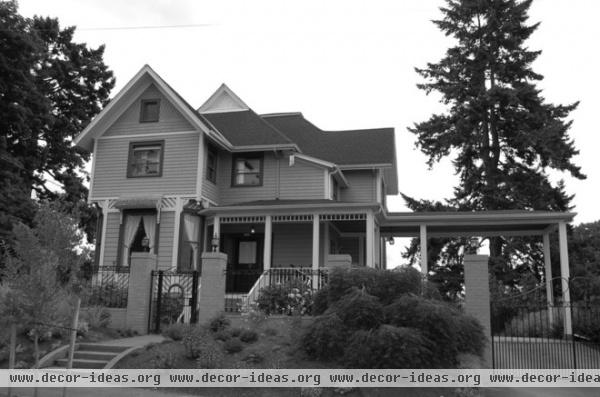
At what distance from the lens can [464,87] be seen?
31.3 m

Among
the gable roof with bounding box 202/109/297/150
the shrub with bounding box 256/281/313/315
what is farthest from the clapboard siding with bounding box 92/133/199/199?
the shrub with bounding box 256/281/313/315

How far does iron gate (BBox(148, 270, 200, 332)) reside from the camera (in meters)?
14.6

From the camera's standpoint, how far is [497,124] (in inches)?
1225

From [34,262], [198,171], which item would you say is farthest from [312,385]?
[198,171]

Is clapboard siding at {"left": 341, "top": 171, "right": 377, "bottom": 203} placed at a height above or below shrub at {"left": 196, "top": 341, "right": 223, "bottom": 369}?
above

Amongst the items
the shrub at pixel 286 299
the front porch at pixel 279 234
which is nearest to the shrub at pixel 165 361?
the shrub at pixel 286 299

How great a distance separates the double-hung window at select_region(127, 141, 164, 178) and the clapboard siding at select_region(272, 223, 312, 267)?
5.07 m

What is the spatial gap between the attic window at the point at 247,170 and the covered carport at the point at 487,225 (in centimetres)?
520

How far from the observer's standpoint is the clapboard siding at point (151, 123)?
67.7 feet

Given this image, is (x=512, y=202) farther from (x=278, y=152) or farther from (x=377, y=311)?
(x=377, y=311)

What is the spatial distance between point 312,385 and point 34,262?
493 centimetres

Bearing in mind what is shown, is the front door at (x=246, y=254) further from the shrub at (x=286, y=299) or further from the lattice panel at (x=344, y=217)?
the shrub at (x=286, y=299)

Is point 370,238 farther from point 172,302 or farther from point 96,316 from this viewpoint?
point 96,316

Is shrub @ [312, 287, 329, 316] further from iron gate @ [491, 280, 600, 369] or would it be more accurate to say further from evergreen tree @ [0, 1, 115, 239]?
evergreen tree @ [0, 1, 115, 239]
